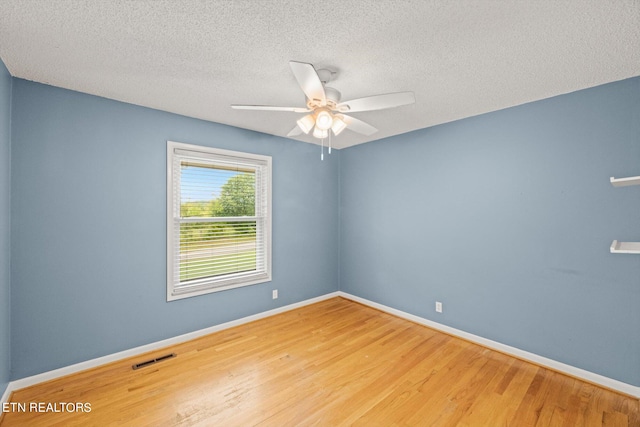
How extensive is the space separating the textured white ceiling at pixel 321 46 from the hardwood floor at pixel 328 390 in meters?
2.50

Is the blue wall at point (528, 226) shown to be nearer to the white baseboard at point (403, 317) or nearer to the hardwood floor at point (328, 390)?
the white baseboard at point (403, 317)

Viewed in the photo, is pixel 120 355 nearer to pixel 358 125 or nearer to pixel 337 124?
pixel 337 124

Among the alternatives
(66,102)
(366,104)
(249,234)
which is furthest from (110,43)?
(249,234)

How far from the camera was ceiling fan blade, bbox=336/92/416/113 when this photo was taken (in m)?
1.83

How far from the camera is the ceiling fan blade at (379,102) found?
1830mm

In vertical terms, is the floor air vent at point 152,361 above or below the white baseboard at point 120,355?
below

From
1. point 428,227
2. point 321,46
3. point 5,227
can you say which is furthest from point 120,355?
point 428,227

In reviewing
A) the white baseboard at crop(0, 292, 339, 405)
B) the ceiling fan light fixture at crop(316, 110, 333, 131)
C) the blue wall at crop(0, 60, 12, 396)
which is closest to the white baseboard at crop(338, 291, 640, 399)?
the white baseboard at crop(0, 292, 339, 405)

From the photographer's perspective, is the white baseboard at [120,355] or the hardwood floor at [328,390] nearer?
the hardwood floor at [328,390]

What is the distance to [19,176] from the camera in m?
2.24

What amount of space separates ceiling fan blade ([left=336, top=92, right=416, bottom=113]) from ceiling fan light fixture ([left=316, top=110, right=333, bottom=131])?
88 mm

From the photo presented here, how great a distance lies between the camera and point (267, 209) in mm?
3762

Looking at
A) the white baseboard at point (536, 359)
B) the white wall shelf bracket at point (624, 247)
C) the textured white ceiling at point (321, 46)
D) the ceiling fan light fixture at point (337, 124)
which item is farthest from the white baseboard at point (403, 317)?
the ceiling fan light fixture at point (337, 124)

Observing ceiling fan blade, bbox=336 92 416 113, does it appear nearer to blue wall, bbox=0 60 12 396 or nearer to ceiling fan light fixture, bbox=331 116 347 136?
ceiling fan light fixture, bbox=331 116 347 136
